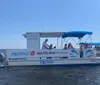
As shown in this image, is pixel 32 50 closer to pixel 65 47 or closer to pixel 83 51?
pixel 65 47

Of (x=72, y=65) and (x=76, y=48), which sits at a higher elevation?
(x=76, y=48)

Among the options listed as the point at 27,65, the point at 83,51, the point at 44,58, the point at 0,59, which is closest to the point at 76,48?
the point at 83,51

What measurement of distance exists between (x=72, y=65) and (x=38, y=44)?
3389 millimetres

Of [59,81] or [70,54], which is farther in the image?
[70,54]

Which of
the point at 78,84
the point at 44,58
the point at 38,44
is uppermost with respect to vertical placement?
the point at 38,44

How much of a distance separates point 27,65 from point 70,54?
3.60 m

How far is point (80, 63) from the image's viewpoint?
18625mm

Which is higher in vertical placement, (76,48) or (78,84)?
(76,48)

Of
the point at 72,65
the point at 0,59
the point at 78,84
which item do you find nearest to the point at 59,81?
the point at 78,84

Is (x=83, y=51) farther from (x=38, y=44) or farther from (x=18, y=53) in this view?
(x=18, y=53)

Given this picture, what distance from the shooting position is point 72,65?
18.6 metres

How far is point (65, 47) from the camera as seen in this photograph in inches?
760

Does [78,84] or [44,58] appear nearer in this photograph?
[78,84]

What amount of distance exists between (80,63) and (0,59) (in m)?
6.68
